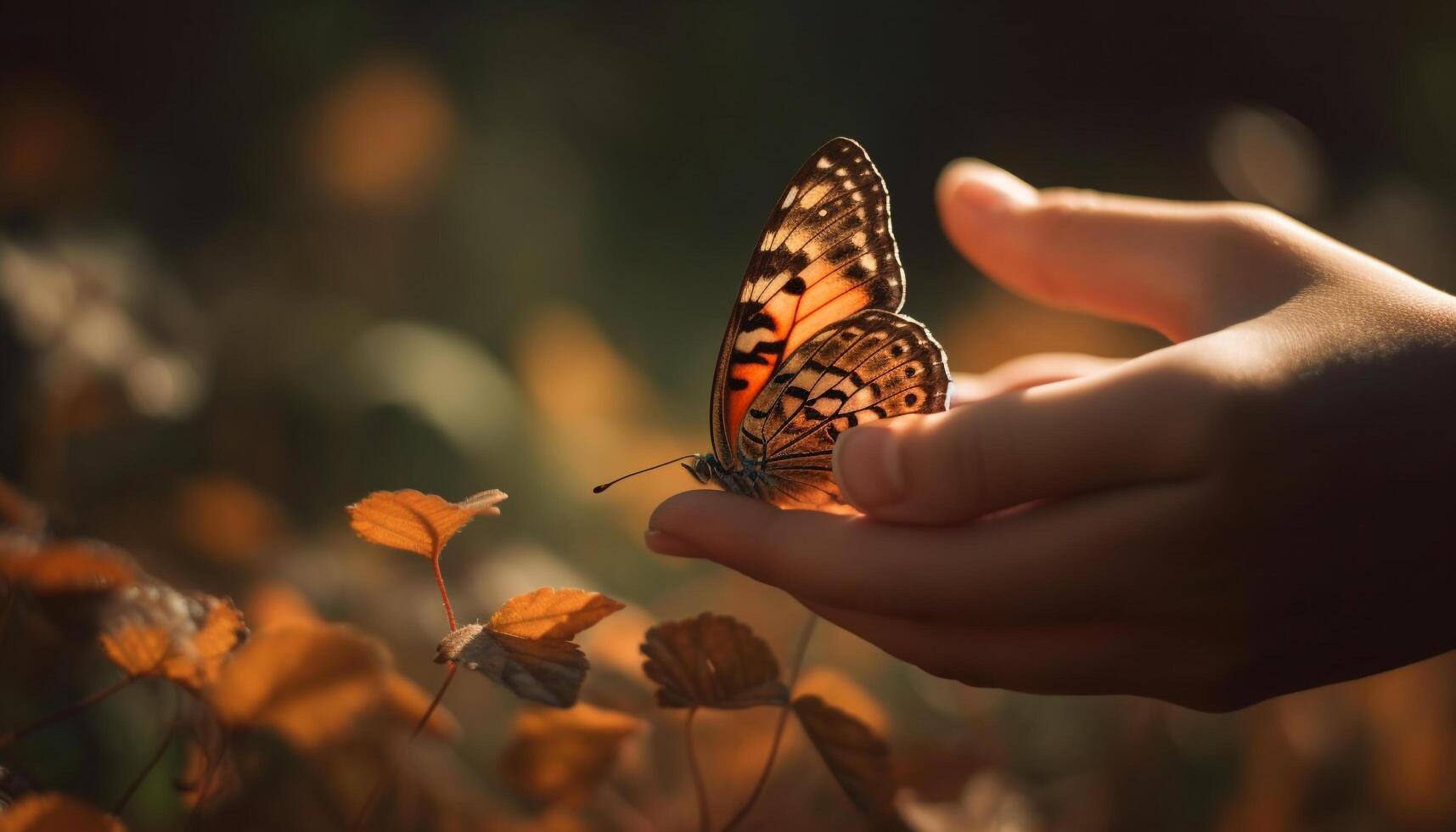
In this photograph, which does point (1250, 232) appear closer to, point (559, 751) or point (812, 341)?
point (812, 341)

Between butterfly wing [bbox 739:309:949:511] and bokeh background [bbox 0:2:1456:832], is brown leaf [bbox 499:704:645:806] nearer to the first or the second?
bokeh background [bbox 0:2:1456:832]

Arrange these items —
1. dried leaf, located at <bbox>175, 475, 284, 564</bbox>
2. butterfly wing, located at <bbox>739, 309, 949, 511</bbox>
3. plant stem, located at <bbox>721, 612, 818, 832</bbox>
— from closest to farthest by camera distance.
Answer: plant stem, located at <bbox>721, 612, 818, 832</bbox> < butterfly wing, located at <bbox>739, 309, 949, 511</bbox> < dried leaf, located at <bbox>175, 475, 284, 564</bbox>

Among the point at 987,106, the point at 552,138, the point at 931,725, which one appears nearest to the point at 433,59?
the point at 552,138

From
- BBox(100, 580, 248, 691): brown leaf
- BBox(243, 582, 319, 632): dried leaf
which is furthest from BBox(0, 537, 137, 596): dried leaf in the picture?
BBox(243, 582, 319, 632): dried leaf

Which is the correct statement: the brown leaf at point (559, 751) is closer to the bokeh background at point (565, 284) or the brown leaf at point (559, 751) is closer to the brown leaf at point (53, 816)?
the bokeh background at point (565, 284)

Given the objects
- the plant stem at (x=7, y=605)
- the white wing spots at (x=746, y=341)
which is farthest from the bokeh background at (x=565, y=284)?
the white wing spots at (x=746, y=341)
